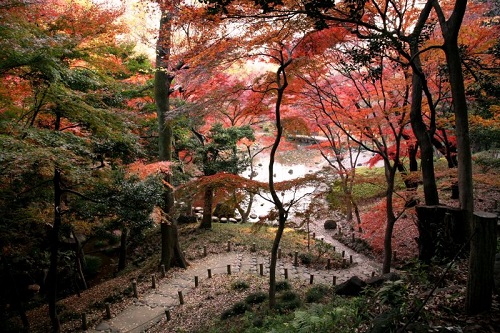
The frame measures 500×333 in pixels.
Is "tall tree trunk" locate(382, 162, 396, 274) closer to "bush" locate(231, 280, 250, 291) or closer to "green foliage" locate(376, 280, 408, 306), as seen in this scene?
"bush" locate(231, 280, 250, 291)

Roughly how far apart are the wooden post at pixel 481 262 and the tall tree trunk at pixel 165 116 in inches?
342

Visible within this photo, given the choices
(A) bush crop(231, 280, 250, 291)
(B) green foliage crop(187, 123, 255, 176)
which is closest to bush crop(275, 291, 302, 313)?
(A) bush crop(231, 280, 250, 291)

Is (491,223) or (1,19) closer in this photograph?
(491,223)

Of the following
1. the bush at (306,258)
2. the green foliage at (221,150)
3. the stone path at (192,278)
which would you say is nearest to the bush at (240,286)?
the stone path at (192,278)

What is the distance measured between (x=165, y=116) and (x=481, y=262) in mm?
9532

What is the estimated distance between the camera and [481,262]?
11.9ft

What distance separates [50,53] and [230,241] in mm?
11681

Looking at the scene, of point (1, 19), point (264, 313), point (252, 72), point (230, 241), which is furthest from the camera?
point (252, 72)

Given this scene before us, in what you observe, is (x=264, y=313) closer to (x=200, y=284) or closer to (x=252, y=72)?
(x=200, y=284)

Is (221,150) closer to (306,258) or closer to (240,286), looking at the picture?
(306,258)

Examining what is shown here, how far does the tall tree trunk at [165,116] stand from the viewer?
10508 millimetres

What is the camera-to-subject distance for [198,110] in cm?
804

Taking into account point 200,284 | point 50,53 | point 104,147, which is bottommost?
point 200,284

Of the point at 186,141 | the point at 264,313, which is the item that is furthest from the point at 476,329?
the point at 186,141
